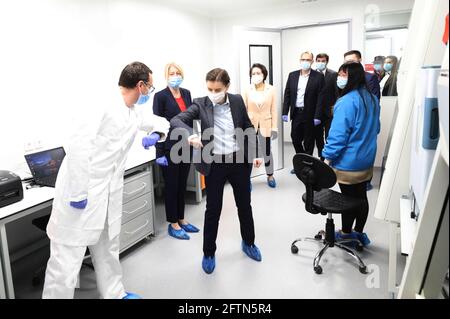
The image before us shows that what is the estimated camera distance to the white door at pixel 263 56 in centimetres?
449

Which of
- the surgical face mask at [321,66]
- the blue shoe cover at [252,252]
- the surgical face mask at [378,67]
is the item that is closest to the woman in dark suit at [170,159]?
the blue shoe cover at [252,252]

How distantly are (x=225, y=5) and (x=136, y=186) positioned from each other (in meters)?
3.25

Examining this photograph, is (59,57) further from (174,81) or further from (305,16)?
(305,16)

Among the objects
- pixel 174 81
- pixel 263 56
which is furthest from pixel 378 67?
pixel 174 81

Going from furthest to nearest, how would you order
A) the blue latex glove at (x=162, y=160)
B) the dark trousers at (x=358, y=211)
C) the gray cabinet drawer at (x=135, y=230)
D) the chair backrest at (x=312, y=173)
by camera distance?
the blue latex glove at (x=162, y=160)
the gray cabinet drawer at (x=135, y=230)
the dark trousers at (x=358, y=211)
the chair backrest at (x=312, y=173)

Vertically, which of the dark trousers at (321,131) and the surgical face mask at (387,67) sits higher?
the surgical face mask at (387,67)

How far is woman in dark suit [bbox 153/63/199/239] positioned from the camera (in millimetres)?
3088

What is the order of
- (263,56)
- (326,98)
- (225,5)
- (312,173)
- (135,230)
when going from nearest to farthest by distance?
(312,173) → (135,230) → (326,98) → (263,56) → (225,5)

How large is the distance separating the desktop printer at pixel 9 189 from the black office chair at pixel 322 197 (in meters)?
1.79

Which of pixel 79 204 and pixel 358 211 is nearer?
pixel 79 204

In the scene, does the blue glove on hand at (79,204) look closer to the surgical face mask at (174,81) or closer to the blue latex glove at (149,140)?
the blue latex glove at (149,140)

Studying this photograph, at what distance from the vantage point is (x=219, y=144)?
2482mm

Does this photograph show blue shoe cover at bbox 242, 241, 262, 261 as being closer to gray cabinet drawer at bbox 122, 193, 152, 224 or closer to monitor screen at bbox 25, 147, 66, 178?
gray cabinet drawer at bbox 122, 193, 152, 224
